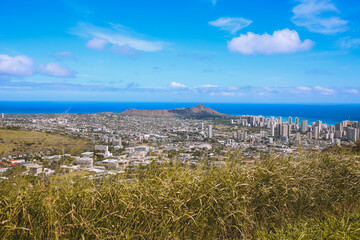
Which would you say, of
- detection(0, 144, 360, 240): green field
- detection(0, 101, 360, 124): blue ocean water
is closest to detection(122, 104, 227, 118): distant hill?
detection(0, 101, 360, 124): blue ocean water

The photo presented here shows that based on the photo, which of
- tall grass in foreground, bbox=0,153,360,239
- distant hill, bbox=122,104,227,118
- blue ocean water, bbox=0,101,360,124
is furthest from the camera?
distant hill, bbox=122,104,227,118

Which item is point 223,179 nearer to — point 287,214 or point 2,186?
point 287,214

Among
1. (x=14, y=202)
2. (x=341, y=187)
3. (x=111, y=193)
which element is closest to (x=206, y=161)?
(x=111, y=193)

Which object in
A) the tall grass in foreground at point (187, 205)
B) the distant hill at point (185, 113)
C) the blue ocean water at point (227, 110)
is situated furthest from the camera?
the distant hill at point (185, 113)

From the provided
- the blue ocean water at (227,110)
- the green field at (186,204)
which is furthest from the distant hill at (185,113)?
the green field at (186,204)

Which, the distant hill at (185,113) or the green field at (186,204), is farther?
the distant hill at (185,113)

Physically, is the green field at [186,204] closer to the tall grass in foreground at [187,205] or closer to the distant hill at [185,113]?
the tall grass in foreground at [187,205]

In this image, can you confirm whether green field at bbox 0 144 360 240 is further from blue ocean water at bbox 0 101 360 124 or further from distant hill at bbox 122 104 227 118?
distant hill at bbox 122 104 227 118

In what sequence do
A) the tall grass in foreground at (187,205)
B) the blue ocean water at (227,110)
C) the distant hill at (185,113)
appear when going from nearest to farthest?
the tall grass in foreground at (187,205), the blue ocean water at (227,110), the distant hill at (185,113)

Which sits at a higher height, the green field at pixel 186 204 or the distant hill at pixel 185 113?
the distant hill at pixel 185 113

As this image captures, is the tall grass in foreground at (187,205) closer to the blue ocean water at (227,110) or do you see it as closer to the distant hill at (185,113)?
the blue ocean water at (227,110)
